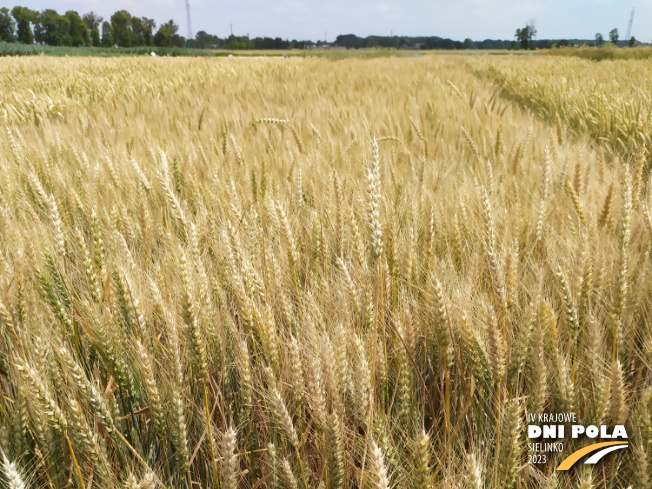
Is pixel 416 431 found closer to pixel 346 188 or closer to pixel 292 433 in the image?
pixel 292 433

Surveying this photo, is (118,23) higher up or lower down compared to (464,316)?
higher up

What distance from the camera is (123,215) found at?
140 centimetres

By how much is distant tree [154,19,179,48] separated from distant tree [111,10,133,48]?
465 centimetres

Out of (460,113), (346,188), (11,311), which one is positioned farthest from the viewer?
(460,113)

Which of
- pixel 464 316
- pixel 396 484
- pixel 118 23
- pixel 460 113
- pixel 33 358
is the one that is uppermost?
pixel 118 23

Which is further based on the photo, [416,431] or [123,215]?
[123,215]

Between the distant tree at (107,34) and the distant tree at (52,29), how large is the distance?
5.94 metres

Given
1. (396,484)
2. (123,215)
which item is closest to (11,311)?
(123,215)

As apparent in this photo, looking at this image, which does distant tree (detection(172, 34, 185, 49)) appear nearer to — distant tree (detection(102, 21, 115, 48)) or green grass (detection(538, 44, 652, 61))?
distant tree (detection(102, 21, 115, 48))

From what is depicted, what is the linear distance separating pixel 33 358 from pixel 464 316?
88 centimetres

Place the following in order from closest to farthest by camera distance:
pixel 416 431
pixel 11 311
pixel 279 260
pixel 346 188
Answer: pixel 416 431
pixel 11 311
pixel 279 260
pixel 346 188

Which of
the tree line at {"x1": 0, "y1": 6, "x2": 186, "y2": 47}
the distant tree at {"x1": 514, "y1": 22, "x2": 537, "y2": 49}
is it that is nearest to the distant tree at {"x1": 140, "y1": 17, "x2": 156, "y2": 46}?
the tree line at {"x1": 0, "y1": 6, "x2": 186, "y2": 47}

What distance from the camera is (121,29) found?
7406 centimetres

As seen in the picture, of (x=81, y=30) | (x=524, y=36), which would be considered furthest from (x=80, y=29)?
(x=524, y=36)
